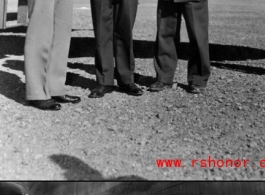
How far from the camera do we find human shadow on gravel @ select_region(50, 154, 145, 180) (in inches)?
78.4

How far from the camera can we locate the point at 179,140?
2316 mm

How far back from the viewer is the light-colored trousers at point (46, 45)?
268 centimetres

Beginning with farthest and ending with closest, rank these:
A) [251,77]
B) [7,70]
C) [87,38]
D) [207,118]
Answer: [87,38], [7,70], [251,77], [207,118]

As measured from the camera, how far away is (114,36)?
9.97ft

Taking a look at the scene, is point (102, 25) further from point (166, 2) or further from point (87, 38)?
point (87, 38)

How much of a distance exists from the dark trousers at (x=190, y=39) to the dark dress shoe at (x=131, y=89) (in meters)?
0.22

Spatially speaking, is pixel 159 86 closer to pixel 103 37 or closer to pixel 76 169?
pixel 103 37

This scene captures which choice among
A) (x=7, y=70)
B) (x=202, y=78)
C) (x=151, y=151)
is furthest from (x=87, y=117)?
(x=7, y=70)

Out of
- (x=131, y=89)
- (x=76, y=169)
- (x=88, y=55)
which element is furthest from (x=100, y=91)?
(x=88, y=55)

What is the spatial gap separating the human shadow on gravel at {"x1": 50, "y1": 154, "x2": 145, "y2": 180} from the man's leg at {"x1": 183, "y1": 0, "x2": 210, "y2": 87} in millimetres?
1329

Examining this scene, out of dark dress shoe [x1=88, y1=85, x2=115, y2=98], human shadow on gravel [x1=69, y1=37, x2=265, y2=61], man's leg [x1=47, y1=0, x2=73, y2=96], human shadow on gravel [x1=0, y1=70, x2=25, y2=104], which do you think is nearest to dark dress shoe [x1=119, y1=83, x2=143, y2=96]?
dark dress shoe [x1=88, y1=85, x2=115, y2=98]

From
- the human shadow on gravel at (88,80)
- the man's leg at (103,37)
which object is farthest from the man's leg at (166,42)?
the man's leg at (103,37)

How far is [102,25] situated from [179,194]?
1.48 meters

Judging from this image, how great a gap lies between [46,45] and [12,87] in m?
0.78
